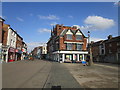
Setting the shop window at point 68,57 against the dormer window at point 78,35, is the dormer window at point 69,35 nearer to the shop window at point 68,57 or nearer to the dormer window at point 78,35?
the dormer window at point 78,35

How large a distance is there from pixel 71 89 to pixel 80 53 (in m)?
32.6

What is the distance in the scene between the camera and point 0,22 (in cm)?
2561

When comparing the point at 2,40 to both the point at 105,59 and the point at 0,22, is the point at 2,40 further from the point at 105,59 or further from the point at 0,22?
the point at 105,59

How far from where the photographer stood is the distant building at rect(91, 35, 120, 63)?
35969 mm

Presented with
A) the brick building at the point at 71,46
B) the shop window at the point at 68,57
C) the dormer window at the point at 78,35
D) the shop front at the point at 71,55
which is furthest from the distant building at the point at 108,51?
the shop window at the point at 68,57

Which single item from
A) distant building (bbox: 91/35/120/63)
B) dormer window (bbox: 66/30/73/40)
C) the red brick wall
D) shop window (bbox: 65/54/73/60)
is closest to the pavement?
the red brick wall

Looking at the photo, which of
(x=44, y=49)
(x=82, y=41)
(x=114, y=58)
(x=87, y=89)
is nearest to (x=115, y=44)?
(x=114, y=58)

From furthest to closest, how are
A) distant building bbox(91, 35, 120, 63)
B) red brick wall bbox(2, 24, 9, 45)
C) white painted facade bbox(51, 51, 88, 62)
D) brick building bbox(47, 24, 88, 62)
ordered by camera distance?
brick building bbox(47, 24, 88, 62) → distant building bbox(91, 35, 120, 63) → white painted facade bbox(51, 51, 88, 62) → red brick wall bbox(2, 24, 9, 45)

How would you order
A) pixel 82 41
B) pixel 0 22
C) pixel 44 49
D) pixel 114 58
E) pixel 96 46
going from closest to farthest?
pixel 0 22, pixel 114 58, pixel 82 41, pixel 96 46, pixel 44 49

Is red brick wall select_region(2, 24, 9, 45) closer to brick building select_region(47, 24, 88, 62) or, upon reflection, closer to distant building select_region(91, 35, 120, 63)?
brick building select_region(47, 24, 88, 62)

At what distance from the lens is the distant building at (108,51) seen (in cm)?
3597

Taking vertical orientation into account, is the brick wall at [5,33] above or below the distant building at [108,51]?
above

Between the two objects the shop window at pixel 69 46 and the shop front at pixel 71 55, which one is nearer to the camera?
the shop front at pixel 71 55

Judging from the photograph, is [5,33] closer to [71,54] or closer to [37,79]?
[71,54]
